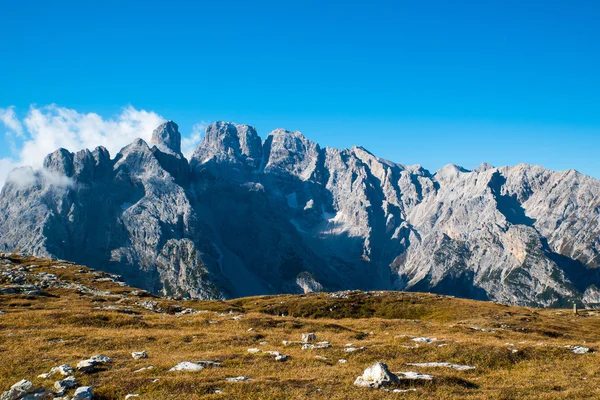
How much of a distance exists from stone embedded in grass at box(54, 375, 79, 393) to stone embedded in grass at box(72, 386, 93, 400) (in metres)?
1.51

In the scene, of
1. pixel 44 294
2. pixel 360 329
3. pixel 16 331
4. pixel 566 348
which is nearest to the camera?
pixel 566 348

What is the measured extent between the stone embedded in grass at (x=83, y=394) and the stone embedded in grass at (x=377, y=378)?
505 inches

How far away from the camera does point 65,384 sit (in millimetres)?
22234

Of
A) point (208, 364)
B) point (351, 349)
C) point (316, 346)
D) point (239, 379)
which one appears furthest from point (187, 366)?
point (351, 349)

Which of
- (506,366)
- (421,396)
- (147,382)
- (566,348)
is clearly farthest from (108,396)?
(566,348)

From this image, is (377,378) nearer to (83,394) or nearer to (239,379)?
(239,379)

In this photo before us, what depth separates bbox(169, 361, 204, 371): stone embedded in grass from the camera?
2602cm

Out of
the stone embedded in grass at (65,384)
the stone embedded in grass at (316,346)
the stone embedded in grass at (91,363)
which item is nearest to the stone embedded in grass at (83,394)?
the stone embedded in grass at (65,384)

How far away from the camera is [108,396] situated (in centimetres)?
2100

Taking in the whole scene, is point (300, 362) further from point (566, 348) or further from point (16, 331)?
point (16, 331)

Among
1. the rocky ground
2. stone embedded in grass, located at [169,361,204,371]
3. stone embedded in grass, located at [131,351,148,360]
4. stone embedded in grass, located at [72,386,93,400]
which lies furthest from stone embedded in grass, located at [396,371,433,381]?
stone embedded in grass, located at [131,351,148,360]

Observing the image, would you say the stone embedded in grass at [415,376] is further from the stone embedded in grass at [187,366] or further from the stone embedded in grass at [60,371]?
the stone embedded in grass at [60,371]

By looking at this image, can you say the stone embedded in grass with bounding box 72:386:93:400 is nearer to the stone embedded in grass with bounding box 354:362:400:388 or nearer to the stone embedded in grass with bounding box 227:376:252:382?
the stone embedded in grass with bounding box 227:376:252:382

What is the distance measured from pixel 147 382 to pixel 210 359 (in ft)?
22.9
